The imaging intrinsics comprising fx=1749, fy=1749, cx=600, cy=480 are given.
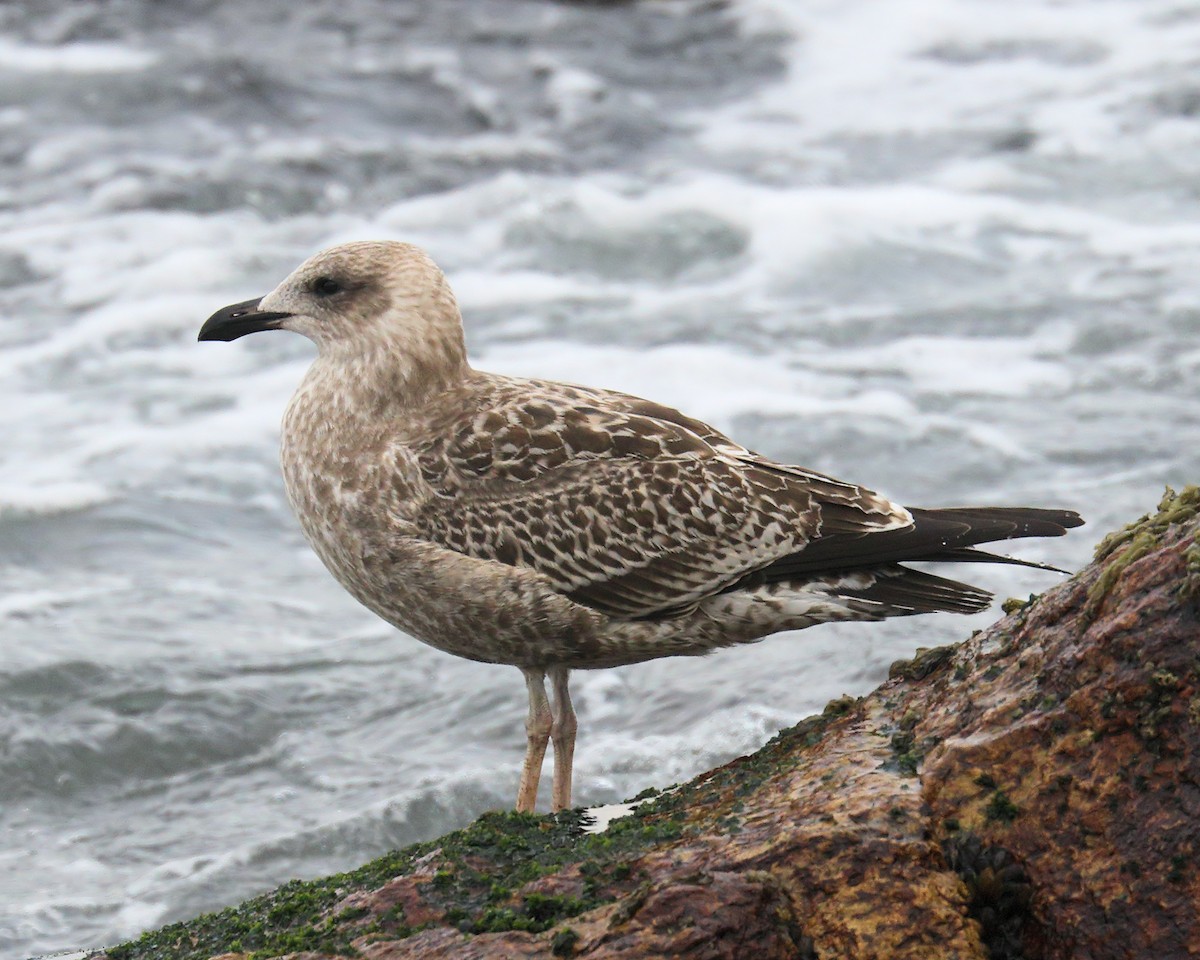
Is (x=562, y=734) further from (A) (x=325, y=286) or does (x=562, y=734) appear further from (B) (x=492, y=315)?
(B) (x=492, y=315)

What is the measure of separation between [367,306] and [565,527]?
3.60 feet

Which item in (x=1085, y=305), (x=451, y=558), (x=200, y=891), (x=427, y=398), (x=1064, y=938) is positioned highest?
(x=1085, y=305)

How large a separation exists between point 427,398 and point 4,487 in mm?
5624

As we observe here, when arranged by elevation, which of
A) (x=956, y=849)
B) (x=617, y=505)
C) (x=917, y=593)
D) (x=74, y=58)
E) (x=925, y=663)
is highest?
(x=74, y=58)

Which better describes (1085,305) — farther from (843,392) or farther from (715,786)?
(715,786)

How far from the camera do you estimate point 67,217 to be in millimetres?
14062

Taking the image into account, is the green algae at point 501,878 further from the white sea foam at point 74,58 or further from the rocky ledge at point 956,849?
the white sea foam at point 74,58

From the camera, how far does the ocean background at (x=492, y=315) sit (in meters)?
7.71

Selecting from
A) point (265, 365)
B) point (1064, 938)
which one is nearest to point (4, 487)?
point (265, 365)

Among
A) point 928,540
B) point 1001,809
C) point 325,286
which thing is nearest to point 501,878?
point 1001,809

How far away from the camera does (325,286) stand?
6047 millimetres

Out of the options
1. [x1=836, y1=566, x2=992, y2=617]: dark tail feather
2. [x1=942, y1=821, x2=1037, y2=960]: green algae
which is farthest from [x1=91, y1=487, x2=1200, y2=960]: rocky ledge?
[x1=836, y1=566, x2=992, y2=617]: dark tail feather

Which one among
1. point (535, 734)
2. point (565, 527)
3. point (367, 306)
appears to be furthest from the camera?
point (367, 306)

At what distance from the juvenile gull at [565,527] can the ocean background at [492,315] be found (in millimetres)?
1890
